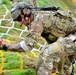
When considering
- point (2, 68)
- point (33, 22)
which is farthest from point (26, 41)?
point (2, 68)

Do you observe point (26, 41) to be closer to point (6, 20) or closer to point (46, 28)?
point (46, 28)

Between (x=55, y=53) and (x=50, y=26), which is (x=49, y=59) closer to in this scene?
(x=55, y=53)

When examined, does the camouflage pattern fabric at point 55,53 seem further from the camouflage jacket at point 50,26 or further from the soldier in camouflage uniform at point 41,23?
the camouflage jacket at point 50,26

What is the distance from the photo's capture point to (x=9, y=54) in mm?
7602

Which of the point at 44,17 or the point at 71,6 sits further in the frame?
the point at 71,6

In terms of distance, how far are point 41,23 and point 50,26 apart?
192 mm

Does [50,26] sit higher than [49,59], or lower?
higher

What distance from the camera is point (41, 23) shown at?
18.7 feet

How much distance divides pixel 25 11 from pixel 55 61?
1049 mm

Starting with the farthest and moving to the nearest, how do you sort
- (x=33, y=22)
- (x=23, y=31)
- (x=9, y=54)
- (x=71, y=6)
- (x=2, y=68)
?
1. (x=71, y=6)
2. (x=23, y=31)
3. (x=9, y=54)
4. (x=2, y=68)
5. (x=33, y=22)

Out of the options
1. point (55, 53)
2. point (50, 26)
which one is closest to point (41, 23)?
point (50, 26)

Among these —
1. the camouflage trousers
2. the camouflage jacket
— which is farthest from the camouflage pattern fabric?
the camouflage jacket

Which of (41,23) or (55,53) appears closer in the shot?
(41,23)

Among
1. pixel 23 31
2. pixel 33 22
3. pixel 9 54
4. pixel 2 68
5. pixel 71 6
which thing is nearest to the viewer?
pixel 33 22
